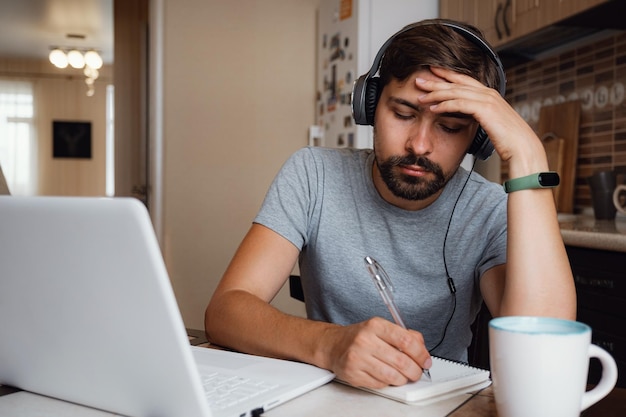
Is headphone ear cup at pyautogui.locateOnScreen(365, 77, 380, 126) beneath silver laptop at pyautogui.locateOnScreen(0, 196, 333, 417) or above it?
above

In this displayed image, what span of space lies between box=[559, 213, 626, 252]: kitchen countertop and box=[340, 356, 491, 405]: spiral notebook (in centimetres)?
117

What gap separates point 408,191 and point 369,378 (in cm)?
51

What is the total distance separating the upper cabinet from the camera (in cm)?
227

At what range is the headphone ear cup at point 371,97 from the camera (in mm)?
1245

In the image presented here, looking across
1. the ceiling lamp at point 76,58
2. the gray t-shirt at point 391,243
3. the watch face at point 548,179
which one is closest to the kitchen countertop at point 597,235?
the gray t-shirt at point 391,243

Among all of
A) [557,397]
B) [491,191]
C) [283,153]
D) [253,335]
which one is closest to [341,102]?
[283,153]

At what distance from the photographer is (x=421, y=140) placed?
3.67 ft

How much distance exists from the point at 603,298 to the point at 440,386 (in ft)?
4.42

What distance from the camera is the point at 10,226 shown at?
0.58 m

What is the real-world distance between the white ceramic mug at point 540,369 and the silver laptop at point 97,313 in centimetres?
23

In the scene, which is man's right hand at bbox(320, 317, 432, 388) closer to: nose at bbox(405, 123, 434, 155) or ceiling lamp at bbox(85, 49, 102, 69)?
nose at bbox(405, 123, 434, 155)

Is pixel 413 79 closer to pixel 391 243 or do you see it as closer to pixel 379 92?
pixel 379 92

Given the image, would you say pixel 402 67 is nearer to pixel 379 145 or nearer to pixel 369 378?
pixel 379 145

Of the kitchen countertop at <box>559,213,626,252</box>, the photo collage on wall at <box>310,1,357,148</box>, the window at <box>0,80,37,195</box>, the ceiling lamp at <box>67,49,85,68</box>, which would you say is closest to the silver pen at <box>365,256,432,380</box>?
the kitchen countertop at <box>559,213,626,252</box>
